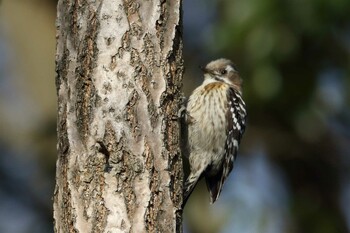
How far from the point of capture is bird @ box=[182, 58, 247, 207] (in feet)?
27.1

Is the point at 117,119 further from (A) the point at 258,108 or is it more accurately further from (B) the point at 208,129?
(A) the point at 258,108

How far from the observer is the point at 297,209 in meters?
12.5

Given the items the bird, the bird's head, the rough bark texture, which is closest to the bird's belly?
the bird

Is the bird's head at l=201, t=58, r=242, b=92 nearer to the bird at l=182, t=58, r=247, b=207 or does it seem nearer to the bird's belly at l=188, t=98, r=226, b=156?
the bird at l=182, t=58, r=247, b=207

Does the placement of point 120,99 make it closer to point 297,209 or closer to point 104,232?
point 104,232

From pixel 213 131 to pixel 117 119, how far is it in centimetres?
276

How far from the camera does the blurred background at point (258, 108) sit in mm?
9719

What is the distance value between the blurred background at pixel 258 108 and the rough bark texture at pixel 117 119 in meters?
3.60

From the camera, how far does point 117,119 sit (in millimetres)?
5770

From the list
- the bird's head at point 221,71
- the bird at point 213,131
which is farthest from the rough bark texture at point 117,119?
the bird's head at point 221,71

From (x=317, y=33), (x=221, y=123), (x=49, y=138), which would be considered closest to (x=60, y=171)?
(x=221, y=123)

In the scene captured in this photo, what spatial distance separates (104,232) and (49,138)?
821 cm

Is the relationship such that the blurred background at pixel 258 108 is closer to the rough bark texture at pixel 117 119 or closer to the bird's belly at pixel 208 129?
the bird's belly at pixel 208 129

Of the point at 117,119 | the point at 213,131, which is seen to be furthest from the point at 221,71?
the point at 117,119
